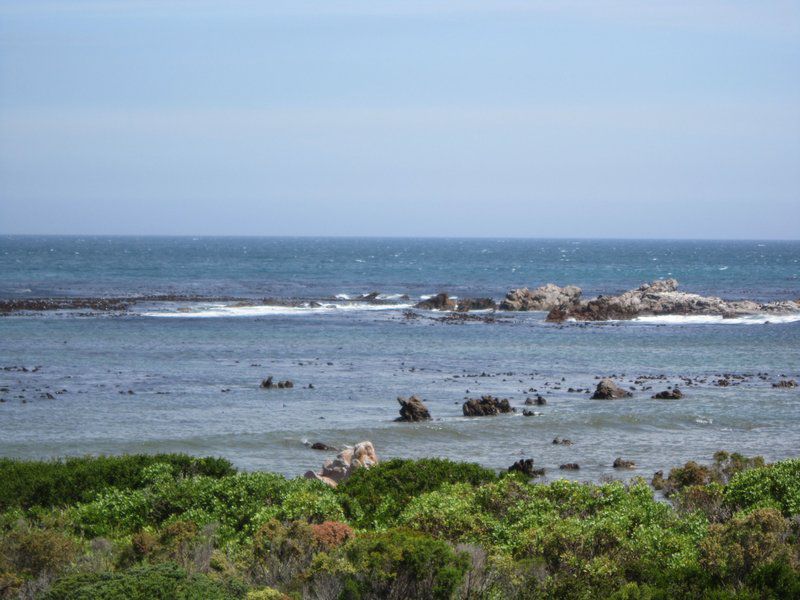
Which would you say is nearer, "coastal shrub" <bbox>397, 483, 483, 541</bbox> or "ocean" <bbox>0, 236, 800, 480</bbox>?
"coastal shrub" <bbox>397, 483, 483, 541</bbox>

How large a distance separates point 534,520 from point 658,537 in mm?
1576

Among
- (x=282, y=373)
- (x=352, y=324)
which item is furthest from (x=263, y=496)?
(x=352, y=324)

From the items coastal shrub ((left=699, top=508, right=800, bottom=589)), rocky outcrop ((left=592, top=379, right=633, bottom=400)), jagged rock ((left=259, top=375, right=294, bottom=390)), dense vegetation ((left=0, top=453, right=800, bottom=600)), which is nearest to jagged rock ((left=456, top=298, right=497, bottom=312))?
jagged rock ((left=259, top=375, right=294, bottom=390))

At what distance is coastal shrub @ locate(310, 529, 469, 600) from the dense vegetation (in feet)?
0.05

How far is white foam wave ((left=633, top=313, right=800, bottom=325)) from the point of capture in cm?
6009

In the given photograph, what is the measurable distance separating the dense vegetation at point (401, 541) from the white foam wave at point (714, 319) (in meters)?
46.6

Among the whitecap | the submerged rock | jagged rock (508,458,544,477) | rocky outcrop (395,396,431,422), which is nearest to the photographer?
jagged rock (508,458,544,477)

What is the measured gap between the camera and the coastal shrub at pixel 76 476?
1585 centimetres

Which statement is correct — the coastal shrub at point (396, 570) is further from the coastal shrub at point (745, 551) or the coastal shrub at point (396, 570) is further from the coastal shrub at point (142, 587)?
the coastal shrub at point (745, 551)

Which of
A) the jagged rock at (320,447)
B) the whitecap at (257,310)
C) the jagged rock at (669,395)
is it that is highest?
the whitecap at (257,310)

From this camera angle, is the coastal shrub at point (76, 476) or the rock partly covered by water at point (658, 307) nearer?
the coastal shrub at point (76, 476)

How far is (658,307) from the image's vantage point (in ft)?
215

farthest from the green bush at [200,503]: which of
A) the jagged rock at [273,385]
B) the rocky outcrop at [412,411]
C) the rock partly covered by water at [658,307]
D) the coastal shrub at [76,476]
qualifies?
the rock partly covered by water at [658,307]

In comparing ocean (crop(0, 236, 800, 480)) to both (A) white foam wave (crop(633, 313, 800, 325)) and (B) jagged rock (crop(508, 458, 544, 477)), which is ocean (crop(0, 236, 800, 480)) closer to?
(A) white foam wave (crop(633, 313, 800, 325))
